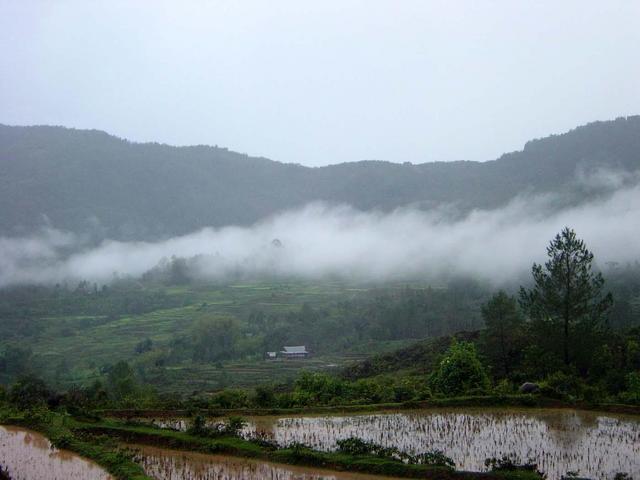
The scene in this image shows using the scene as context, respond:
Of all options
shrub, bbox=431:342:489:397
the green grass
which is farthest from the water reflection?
shrub, bbox=431:342:489:397

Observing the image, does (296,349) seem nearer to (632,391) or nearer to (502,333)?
(502,333)

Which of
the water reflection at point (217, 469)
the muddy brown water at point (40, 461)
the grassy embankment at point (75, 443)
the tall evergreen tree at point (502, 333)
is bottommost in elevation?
the muddy brown water at point (40, 461)

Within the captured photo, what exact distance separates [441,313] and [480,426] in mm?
63889

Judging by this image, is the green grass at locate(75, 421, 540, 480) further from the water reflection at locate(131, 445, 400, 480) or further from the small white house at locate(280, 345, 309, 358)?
the small white house at locate(280, 345, 309, 358)

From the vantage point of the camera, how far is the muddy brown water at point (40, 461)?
49.6 feet

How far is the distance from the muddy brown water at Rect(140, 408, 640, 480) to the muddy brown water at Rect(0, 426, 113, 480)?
374 cm

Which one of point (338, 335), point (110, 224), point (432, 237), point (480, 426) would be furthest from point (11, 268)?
point (480, 426)

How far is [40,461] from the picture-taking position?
1638 centimetres

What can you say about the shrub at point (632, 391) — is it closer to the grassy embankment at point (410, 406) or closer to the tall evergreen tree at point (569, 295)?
the grassy embankment at point (410, 406)

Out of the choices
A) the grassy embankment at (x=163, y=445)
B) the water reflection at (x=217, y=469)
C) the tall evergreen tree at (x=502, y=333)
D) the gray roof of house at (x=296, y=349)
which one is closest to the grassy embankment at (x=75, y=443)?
the grassy embankment at (x=163, y=445)

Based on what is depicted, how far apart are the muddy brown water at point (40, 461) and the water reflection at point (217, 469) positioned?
1343mm

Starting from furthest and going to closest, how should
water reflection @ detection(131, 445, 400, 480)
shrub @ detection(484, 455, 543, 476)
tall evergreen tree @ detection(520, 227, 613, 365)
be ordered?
tall evergreen tree @ detection(520, 227, 613, 365), water reflection @ detection(131, 445, 400, 480), shrub @ detection(484, 455, 543, 476)

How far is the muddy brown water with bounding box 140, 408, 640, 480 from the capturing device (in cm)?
1445

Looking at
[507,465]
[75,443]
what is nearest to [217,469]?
[75,443]
